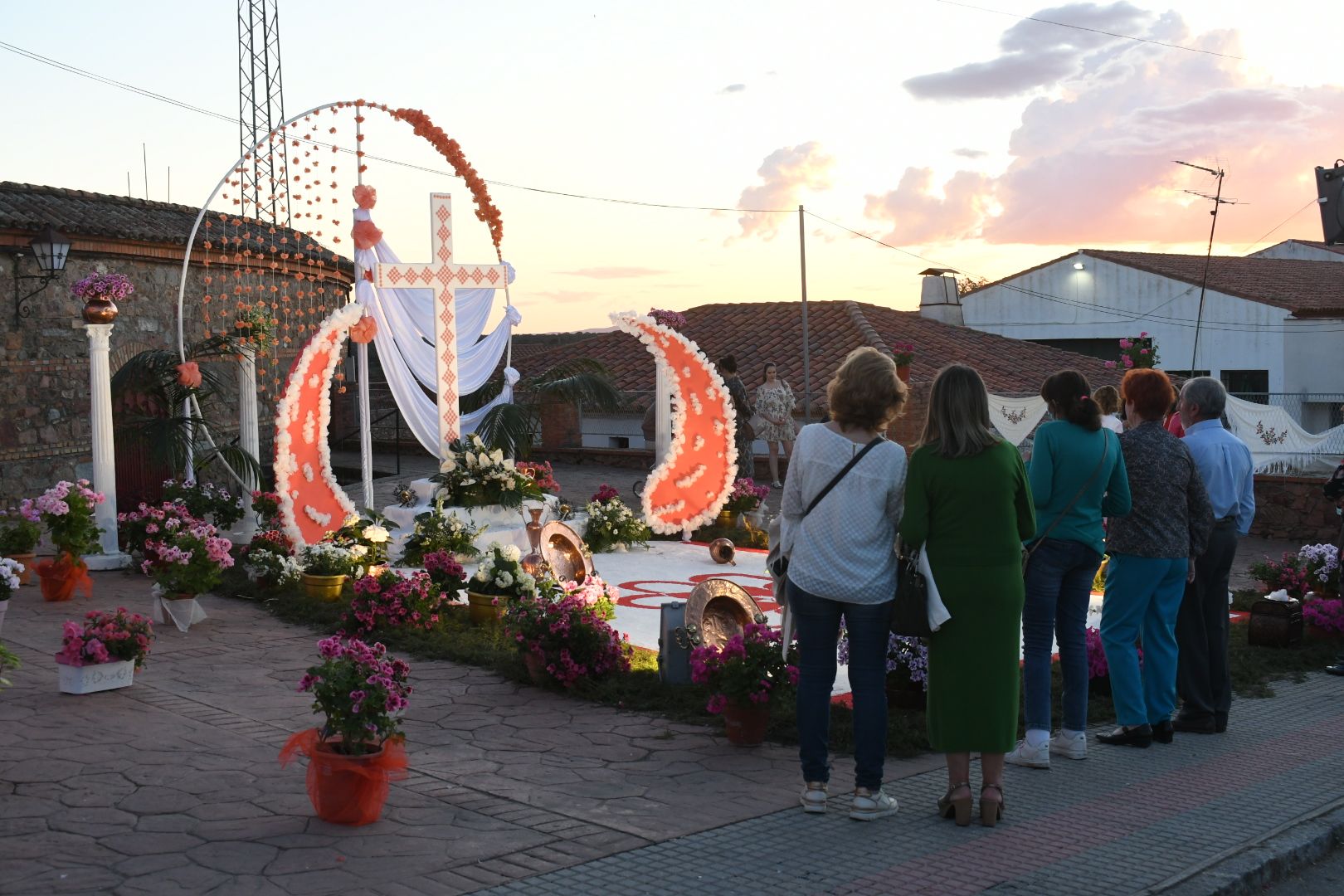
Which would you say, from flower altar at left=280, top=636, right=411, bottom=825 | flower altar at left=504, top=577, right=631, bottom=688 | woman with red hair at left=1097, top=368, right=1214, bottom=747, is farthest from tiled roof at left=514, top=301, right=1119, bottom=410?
flower altar at left=280, top=636, right=411, bottom=825

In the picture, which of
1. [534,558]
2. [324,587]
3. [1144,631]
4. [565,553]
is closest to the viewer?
[1144,631]

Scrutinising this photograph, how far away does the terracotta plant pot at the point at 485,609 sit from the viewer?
8.79 metres

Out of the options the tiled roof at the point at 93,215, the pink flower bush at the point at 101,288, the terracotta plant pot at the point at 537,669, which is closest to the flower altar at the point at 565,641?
the terracotta plant pot at the point at 537,669

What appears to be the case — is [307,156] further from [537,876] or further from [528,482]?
[537,876]

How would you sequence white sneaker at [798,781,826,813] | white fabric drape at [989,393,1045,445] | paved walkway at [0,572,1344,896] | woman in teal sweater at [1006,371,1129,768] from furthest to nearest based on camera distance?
white fabric drape at [989,393,1045,445]
woman in teal sweater at [1006,371,1129,768]
white sneaker at [798,781,826,813]
paved walkway at [0,572,1344,896]

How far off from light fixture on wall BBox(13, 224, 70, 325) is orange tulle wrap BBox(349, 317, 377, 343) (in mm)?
4056

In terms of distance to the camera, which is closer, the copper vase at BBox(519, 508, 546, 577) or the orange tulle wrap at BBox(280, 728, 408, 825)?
the orange tulle wrap at BBox(280, 728, 408, 825)

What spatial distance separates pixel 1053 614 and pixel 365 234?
887 centimetres

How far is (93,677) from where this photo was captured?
681 centimetres

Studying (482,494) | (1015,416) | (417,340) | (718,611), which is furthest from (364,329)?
(1015,416)

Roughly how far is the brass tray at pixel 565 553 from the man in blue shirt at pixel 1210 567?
15.1 ft

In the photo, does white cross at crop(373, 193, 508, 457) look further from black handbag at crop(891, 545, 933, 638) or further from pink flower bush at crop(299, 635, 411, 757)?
black handbag at crop(891, 545, 933, 638)

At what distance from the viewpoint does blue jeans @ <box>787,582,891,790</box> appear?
482 cm

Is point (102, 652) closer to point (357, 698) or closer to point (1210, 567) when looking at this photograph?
point (357, 698)
